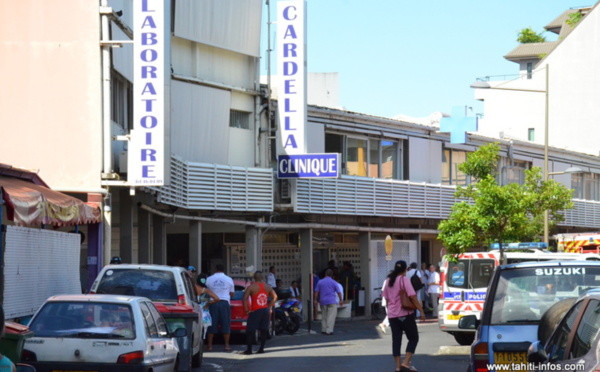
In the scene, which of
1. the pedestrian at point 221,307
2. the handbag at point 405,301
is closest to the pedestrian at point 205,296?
the pedestrian at point 221,307

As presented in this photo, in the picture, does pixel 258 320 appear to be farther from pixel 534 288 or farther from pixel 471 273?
pixel 534 288

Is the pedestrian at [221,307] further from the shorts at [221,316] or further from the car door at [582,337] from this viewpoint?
the car door at [582,337]

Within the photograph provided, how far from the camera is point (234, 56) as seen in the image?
98.2 ft

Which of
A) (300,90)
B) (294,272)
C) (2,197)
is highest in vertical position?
(300,90)

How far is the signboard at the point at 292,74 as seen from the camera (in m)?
29.0

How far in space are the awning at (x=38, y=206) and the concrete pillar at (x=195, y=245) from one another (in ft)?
29.0

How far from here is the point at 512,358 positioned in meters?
9.60

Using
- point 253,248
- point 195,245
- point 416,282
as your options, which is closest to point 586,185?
point 416,282

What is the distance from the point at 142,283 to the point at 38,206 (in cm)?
247

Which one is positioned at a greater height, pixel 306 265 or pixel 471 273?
pixel 471 273

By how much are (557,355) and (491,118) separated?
60274mm

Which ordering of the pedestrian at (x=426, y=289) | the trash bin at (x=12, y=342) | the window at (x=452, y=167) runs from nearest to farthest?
the trash bin at (x=12, y=342) < the pedestrian at (x=426, y=289) < the window at (x=452, y=167)

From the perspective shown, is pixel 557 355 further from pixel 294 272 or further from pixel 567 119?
pixel 567 119

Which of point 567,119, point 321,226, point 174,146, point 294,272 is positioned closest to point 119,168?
point 174,146
